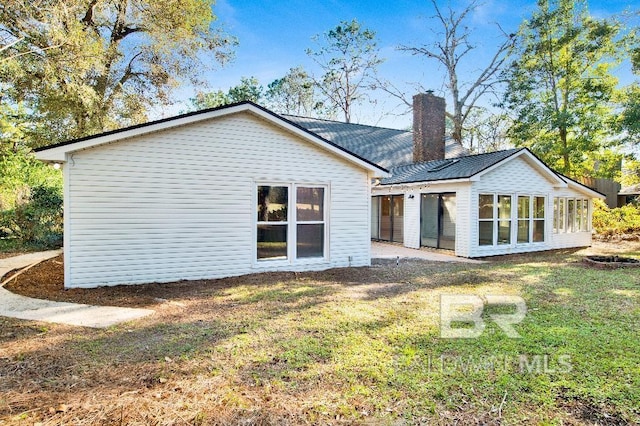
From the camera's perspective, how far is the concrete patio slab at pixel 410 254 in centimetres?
1120

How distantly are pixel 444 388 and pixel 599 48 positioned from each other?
23516 millimetres

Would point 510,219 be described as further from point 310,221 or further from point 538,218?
point 310,221

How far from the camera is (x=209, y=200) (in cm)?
751

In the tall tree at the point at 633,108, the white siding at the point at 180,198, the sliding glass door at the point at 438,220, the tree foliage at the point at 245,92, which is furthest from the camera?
the tree foliage at the point at 245,92

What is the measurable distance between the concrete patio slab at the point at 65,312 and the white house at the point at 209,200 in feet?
3.02

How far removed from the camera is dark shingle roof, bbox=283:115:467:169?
58.1ft

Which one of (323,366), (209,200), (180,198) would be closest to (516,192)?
(209,200)

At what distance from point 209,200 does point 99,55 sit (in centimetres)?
893

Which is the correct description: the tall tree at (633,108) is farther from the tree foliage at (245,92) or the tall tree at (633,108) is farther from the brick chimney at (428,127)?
the tree foliage at (245,92)

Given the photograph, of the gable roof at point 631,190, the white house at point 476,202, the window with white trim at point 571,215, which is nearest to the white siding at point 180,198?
the white house at point 476,202

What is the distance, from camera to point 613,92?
61.6ft

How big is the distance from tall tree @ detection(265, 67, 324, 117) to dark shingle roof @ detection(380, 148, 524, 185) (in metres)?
18.5

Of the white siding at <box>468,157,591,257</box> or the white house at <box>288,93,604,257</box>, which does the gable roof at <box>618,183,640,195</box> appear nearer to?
the white house at <box>288,93,604,257</box>

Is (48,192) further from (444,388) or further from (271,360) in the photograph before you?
(444,388)
